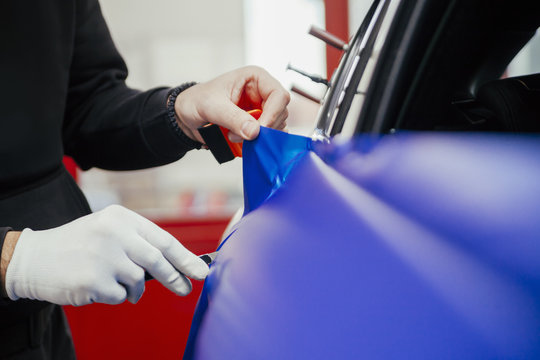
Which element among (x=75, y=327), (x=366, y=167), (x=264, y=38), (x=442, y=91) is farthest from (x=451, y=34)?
(x=264, y=38)

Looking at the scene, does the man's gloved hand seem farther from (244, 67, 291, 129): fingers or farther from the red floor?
the red floor

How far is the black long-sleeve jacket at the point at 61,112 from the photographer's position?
2.99ft

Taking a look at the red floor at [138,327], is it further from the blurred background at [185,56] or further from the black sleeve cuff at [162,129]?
the blurred background at [185,56]

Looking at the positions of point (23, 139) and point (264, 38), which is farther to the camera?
point (264, 38)

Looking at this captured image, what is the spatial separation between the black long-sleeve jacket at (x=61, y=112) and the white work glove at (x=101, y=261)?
0.27 metres

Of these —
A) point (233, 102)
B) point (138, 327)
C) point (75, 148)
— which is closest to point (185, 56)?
point (138, 327)

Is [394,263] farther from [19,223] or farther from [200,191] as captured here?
[200,191]

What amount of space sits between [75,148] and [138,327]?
3.02 feet

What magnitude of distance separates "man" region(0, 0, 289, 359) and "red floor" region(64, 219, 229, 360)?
62 centimetres

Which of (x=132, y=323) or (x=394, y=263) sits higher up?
(x=394, y=263)

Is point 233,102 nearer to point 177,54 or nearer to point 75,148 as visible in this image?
point 75,148

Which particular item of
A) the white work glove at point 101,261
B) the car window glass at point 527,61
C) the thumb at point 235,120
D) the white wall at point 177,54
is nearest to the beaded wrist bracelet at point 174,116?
the thumb at point 235,120

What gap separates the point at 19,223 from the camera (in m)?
0.92

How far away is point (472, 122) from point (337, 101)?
0.22m
